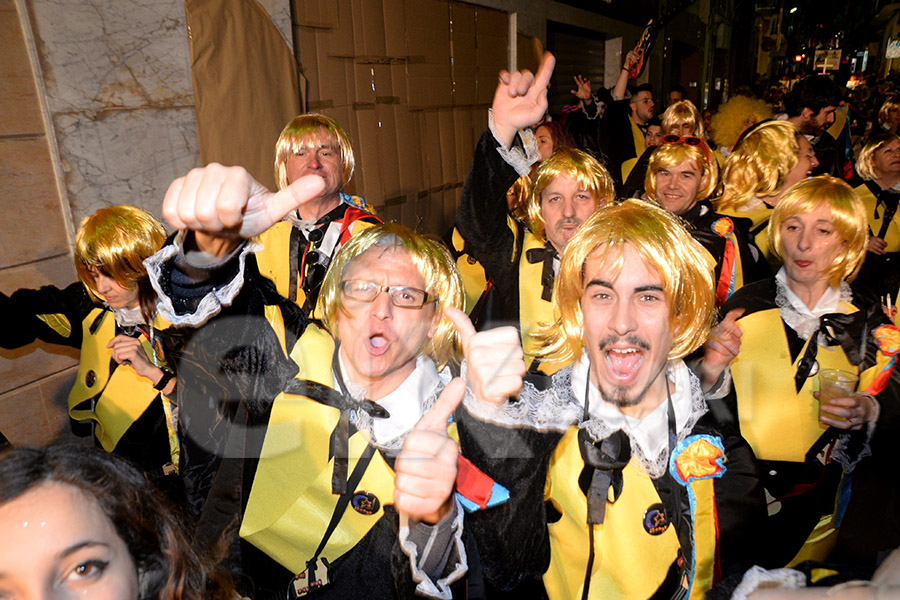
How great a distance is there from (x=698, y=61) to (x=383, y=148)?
726 inches

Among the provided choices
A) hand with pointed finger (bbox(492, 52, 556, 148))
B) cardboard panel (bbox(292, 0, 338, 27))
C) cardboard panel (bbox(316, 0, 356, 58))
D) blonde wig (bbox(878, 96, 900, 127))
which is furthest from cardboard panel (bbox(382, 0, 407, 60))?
blonde wig (bbox(878, 96, 900, 127))

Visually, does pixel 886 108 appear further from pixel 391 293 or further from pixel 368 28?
pixel 391 293

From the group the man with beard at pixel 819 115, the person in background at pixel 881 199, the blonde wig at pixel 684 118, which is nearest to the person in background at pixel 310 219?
the person in background at pixel 881 199

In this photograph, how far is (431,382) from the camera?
70.1 inches

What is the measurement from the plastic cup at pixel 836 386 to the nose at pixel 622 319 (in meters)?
1.10

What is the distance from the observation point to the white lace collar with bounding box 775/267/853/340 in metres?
2.41

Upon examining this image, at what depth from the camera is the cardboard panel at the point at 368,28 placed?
5066mm

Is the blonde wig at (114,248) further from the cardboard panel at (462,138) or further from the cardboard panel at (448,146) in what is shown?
the cardboard panel at (462,138)

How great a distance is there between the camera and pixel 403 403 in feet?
5.60

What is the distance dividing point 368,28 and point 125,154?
279cm


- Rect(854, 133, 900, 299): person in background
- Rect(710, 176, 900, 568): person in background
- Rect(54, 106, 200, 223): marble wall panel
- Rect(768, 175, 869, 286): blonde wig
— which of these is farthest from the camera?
Rect(854, 133, 900, 299): person in background

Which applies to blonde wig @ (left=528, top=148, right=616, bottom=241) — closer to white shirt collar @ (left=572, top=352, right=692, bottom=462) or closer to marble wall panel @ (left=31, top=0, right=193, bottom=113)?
white shirt collar @ (left=572, top=352, right=692, bottom=462)

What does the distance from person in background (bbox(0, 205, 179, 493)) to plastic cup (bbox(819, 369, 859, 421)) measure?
255 cm

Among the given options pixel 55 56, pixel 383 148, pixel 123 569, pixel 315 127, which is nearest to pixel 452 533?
pixel 123 569
